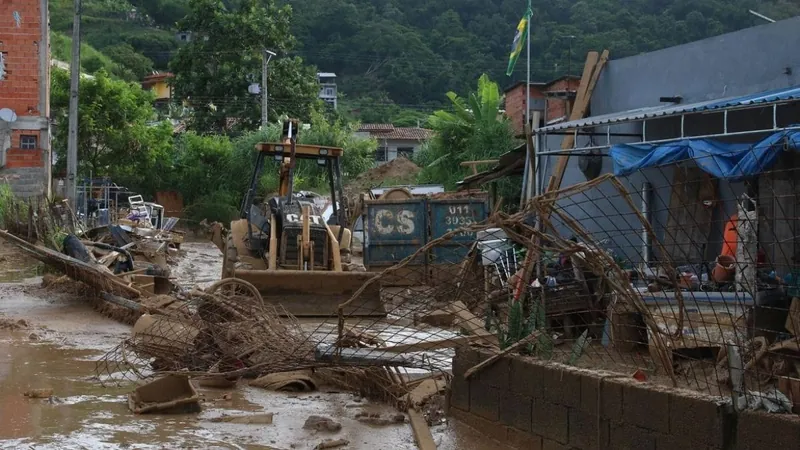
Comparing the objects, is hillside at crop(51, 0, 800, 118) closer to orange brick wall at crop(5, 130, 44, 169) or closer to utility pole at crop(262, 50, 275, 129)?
utility pole at crop(262, 50, 275, 129)

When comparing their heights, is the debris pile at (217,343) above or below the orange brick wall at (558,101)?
below

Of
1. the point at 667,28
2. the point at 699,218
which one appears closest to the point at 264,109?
the point at 667,28

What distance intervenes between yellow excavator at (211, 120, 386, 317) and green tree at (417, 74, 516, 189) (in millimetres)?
12218

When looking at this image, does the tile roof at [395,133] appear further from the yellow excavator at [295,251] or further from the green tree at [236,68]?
the yellow excavator at [295,251]

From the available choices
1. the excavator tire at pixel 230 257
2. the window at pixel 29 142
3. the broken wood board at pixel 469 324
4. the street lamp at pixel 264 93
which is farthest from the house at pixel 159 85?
the broken wood board at pixel 469 324

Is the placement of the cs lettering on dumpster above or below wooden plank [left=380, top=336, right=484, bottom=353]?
above

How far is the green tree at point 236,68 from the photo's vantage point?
Answer: 46.9 meters

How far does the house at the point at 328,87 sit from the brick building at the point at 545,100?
119ft

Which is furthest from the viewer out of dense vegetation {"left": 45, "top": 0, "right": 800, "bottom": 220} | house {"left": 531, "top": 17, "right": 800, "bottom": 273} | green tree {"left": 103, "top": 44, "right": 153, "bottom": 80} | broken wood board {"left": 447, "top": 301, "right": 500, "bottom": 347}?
green tree {"left": 103, "top": 44, "right": 153, "bottom": 80}

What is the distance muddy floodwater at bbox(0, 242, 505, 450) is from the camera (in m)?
8.16

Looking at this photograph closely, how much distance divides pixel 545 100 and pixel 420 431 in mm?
19180

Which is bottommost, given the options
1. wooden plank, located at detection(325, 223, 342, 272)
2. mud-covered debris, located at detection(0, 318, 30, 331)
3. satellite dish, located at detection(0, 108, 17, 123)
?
mud-covered debris, located at detection(0, 318, 30, 331)

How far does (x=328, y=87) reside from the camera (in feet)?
228

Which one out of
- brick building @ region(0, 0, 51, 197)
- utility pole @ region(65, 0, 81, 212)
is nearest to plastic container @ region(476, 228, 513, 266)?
utility pole @ region(65, 0, 81, 212)
